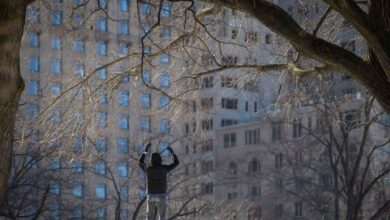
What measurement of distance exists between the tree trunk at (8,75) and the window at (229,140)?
79527mm

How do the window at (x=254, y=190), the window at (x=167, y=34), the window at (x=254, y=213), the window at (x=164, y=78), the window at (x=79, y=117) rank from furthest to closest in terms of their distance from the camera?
1. the window at (x=254, y=190)
2. the window at (x=254, y=213)
3. the window at (x=164, y=78)
4. the window at (x=167, y=34)
5. the window at (x=79, y=117)

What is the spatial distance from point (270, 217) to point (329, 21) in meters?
Answer: 38.1

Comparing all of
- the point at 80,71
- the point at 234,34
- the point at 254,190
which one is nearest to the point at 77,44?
the point at 80,71

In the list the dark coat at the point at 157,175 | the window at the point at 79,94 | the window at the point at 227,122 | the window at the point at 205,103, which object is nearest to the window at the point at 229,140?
the window at the point at 227,122

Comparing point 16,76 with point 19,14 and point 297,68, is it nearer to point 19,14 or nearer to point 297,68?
point 19,14

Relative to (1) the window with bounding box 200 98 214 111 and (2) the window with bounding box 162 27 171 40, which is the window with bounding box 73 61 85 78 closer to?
(2) the window with bounding box 162 27 171 40

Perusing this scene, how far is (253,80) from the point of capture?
696 inches

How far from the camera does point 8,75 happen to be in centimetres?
843

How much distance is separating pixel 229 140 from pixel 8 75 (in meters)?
81.8

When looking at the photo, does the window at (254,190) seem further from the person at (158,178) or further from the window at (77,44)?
the person at (158,178)

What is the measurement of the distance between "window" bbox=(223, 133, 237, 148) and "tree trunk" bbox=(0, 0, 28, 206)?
261 feet

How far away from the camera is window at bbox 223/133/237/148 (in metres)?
88.6

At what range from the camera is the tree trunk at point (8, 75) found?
841 centimetres

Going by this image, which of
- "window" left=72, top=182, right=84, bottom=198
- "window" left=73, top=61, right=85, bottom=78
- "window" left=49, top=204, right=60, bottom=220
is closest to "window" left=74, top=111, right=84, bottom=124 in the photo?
"window" left=73, top=61, right=85, bottom=78
